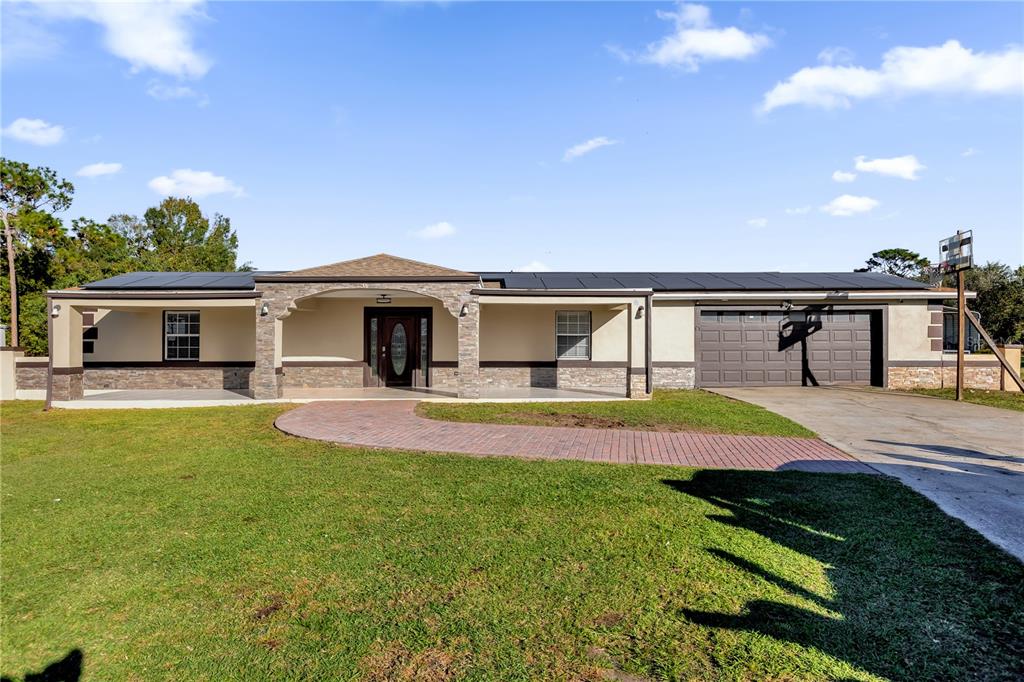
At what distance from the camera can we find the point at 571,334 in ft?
57.3

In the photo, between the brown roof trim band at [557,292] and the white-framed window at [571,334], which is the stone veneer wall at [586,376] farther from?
the brown roof trim band at [557,292]

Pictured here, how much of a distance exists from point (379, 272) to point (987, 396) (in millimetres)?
17984

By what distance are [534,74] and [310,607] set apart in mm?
14418

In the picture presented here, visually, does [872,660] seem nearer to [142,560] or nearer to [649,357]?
[142,560]

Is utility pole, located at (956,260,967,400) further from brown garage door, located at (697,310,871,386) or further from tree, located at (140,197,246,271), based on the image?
tree, located at (140,197,246,271)

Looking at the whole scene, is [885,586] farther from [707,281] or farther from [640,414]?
[707,281]

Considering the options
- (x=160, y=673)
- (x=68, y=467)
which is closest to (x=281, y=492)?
(x=160, y=673)

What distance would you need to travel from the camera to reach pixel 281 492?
20.2 ft


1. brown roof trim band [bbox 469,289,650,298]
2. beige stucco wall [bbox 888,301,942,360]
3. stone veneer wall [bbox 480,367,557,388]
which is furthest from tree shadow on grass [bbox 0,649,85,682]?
beige stucco wall [bbox 888,301,942,360]

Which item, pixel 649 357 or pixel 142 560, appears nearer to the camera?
pixel 142 560

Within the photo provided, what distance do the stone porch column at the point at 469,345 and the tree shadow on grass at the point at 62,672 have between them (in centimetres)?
1142

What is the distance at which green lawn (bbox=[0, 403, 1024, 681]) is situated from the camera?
297cm

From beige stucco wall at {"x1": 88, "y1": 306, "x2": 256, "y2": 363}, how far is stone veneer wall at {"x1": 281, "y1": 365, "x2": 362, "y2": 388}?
1514 mm

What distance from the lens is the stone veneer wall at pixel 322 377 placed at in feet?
55.5
